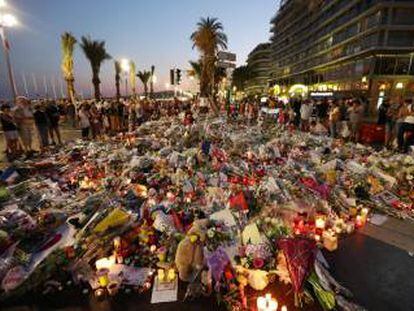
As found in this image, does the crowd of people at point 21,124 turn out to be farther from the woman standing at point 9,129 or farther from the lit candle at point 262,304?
the lit candle at point 262,304

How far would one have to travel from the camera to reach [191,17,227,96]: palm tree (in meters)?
32.0

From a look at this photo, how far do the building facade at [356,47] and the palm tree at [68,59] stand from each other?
28435 mm

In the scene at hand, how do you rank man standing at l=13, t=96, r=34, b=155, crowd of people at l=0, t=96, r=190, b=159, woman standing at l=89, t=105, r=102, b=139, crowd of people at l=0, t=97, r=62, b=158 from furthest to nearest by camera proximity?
woman standing at l=89, t=105, r=102, b=139 < man standing at l=13, t=96, r=34, b=155 < crowd of people at l=0, t=96, r=190, b=159 < crowd of people at l=0, t=97, r=62, b=158

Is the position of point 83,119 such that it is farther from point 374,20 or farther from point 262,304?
point 374,20

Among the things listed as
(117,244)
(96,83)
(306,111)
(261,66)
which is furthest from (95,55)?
(261,66)

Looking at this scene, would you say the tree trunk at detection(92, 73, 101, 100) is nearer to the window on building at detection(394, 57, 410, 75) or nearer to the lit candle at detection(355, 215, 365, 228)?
the lit candle at detection(355, 215, 365, 228)

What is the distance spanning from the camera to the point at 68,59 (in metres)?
27.8

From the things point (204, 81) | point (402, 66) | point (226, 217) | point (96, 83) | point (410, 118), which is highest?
point (402, 66)

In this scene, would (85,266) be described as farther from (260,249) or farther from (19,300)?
(260,249)

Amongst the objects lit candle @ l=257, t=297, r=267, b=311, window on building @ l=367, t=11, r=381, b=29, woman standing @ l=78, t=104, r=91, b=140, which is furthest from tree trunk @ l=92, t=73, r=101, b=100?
window on building @ l=367, t=11, r=381, b=29

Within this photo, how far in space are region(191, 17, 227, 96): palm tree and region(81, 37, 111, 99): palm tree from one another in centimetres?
1122

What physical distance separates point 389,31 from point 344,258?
47.3m

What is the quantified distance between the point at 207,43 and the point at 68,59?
15.7 metres

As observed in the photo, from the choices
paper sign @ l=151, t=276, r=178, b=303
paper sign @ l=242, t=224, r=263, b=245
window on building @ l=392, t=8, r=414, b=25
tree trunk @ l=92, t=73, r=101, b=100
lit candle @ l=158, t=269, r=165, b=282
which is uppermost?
window on building @ l=392, t=8, r=414, b=25
